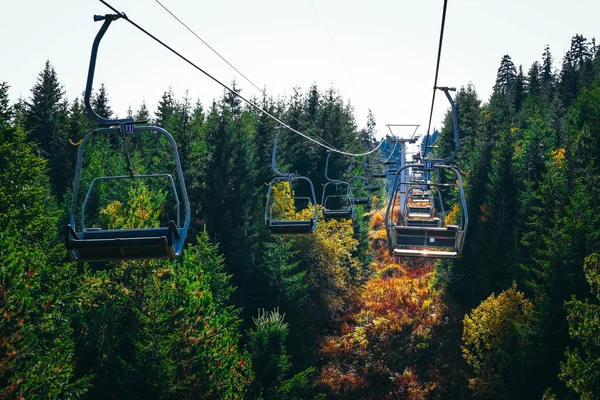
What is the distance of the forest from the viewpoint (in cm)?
2819

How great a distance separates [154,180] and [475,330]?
1176 inches

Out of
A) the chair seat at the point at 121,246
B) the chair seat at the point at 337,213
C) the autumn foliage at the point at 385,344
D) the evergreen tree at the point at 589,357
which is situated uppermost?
the chair seat at the point at 337,213

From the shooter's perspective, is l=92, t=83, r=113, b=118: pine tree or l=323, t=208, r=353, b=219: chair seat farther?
l=92, t=83, r=113, b=118: pine tree

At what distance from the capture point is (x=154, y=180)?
5428cm

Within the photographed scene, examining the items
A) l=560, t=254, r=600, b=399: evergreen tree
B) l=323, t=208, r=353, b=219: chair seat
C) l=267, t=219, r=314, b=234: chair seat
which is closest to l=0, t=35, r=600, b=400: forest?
l=560, t=254, r=600, b=399: evergreen tree

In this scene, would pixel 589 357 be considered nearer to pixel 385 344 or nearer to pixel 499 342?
pixel 499 342

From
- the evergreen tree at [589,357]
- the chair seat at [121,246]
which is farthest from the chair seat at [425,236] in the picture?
the evergreen tree at [589,357]

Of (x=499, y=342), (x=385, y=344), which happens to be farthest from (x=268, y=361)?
(x=385, y=344)

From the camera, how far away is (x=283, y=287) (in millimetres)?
43125

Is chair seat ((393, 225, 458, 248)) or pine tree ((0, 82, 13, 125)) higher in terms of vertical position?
pine tree ((0, 82, 13, 125))

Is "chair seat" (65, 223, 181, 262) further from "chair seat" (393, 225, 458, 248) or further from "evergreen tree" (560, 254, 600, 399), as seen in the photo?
"evergreen tree" (560, 254, 600, 399)

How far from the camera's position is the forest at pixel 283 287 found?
92.5ft

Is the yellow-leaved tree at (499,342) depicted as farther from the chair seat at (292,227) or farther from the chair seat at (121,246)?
the chair seat at (121,246)

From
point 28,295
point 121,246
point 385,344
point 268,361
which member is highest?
point 121,246
